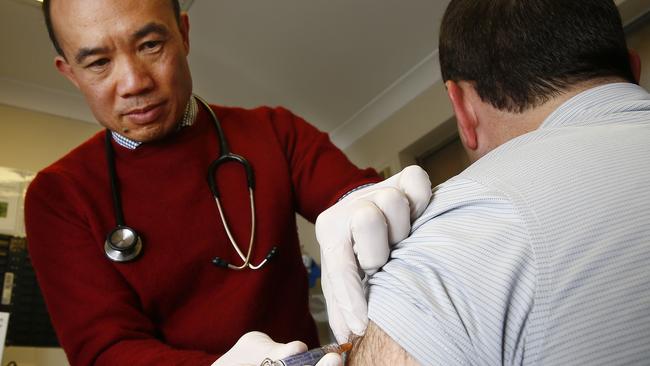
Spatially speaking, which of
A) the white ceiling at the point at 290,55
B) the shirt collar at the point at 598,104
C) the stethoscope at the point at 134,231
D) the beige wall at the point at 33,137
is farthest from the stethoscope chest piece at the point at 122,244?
the beige wall at the point at 33,137

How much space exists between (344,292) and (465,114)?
47 cm

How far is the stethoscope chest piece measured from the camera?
1.06m

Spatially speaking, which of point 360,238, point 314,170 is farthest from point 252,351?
point 314,170

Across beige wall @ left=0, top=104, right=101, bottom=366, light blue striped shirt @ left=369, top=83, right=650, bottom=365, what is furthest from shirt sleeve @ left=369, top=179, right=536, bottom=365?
beige wall @ left=0, top=104, right=101, bottom=366

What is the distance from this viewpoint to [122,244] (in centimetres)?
107

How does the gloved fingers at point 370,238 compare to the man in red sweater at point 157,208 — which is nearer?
the gloved fingers at point 370,238

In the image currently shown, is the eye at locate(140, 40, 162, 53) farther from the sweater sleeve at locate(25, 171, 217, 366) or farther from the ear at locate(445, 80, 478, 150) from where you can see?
the ear at locate(445, 80, 478, 150)

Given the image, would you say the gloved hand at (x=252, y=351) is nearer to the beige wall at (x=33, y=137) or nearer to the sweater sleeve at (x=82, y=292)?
the sweater sleeve at (x=82, y=292)

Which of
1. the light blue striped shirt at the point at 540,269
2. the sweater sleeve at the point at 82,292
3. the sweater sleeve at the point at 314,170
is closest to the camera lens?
the light blue striped shirt at the point at 540,269

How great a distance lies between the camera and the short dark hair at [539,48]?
846mm

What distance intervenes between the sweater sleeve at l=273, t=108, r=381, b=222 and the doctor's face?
0.82 ft

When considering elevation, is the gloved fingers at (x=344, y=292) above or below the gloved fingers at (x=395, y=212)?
below

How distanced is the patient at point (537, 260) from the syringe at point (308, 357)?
0.17 ft

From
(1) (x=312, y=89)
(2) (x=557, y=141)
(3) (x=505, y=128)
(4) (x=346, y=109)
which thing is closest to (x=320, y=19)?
(1) (x=312, y=89)
